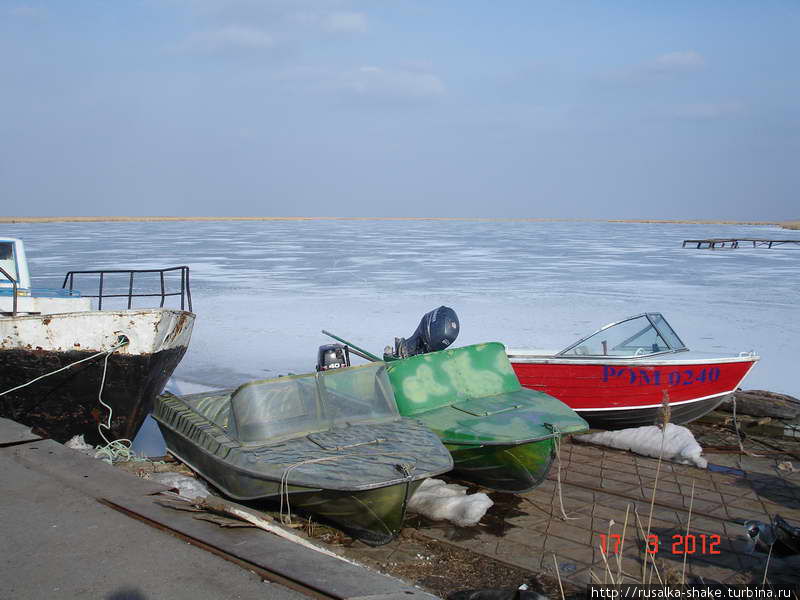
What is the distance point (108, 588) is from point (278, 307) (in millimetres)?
14669

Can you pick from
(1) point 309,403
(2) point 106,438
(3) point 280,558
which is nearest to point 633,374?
(1) point 309,403

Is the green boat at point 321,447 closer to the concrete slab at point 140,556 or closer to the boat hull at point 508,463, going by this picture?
the boat hull at point 508,463

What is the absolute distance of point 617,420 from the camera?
9273 mm

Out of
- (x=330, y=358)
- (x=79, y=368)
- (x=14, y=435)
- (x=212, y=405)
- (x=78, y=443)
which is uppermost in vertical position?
(x=330, y=358)

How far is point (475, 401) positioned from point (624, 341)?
9.28ft

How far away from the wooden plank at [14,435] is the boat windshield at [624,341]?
6.19 metres

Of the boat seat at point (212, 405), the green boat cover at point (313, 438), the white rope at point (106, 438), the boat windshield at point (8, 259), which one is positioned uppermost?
the boat windshield at point (8, 259)

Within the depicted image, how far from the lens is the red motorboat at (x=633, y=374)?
880 cm

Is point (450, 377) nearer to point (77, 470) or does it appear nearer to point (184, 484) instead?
point (184, 484)

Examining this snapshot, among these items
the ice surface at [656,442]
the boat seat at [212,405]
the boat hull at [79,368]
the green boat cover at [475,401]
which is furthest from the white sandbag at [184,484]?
the ice surface at [656,442]

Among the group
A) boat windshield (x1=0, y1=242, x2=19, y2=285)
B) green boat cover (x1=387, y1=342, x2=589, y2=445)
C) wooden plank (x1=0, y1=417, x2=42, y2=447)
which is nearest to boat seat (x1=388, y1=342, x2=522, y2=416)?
green boat cover (x1=387, y1=342, x2=589, y2=445)

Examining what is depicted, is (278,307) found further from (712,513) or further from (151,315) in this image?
(712,513)

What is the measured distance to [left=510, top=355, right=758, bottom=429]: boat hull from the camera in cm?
878

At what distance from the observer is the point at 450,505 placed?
632 cm
